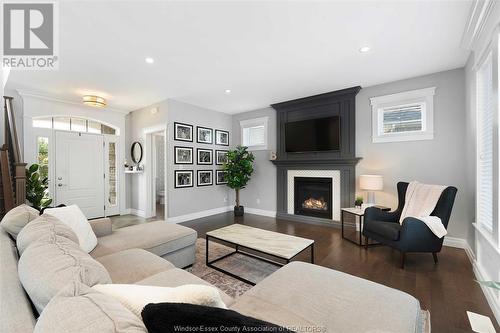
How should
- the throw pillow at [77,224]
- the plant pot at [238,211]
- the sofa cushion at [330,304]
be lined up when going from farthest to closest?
the plant pot at [238,211]
the throw pillow at [77,224]
the sofa cushion at [330,304]

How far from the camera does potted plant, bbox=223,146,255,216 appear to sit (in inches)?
206

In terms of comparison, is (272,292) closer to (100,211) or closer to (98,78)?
(98,78)

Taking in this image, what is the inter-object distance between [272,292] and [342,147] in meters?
3.59

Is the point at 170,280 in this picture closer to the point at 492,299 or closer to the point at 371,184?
the point at 492,299

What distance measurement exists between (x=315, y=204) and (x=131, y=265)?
383cm

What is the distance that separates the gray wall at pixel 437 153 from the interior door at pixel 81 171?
232 inches

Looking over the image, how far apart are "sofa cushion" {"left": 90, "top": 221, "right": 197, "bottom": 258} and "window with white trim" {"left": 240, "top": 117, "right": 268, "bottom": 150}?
3.40m

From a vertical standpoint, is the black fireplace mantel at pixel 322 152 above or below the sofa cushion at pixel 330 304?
above

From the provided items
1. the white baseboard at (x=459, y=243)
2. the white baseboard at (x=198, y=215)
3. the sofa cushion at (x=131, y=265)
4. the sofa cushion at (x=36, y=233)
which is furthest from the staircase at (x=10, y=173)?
the white baseboard at (x=459, y=243)

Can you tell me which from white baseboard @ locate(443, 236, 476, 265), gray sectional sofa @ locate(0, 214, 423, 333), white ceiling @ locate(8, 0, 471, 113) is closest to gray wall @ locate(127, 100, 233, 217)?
white ceiling @ locate(8, 0, 471, 113)

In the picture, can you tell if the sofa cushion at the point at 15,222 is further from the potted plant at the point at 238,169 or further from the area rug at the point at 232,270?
the potted plant at the point at 238,169

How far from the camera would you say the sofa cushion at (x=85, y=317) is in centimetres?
48

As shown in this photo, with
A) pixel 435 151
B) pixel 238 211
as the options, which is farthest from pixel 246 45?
pixel 238 211

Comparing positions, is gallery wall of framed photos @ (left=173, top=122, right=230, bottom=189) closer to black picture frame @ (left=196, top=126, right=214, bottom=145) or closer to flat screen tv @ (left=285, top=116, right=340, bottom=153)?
black picture frame @ (left=196, top=126, right=214, bottom=145)
